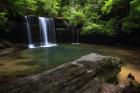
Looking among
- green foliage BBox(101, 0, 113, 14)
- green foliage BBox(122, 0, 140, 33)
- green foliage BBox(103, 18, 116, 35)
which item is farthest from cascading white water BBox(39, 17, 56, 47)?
green foliage BBox(122, 0, 140, 33)

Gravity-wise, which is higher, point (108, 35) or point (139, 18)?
point (139, 18)

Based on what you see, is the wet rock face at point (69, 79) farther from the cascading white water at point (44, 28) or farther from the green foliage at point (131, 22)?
the cascading white water at point (44, 28)

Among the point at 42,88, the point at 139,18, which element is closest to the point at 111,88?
the point at 42,88

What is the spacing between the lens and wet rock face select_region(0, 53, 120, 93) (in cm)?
477

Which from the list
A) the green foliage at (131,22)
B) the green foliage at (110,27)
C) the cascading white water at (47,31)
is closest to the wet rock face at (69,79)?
the green foliage at (131,22)

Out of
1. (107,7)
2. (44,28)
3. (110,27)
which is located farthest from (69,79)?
(107,7)

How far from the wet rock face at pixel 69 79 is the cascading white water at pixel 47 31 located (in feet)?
44.7

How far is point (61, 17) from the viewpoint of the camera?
2320 centimetres

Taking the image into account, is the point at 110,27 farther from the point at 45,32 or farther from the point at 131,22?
the point at 45,32

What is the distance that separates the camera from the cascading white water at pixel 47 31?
20.8 meters

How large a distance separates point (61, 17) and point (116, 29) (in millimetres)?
6153

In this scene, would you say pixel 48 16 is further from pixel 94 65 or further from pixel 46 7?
pixel 94 65

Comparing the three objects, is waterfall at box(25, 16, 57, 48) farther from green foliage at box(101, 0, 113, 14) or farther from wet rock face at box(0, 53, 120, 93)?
wet rock face at box(0, 53, 120, 93)

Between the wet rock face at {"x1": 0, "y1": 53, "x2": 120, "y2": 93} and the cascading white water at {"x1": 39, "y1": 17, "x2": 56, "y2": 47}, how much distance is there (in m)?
13.6
